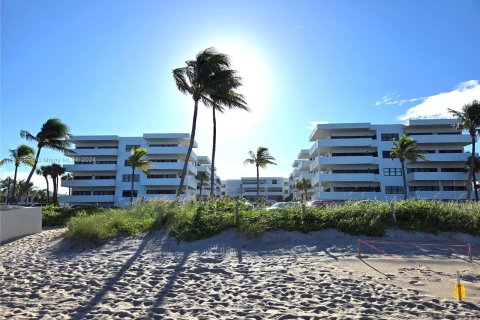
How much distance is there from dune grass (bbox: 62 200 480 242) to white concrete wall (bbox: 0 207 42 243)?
2542 millimetres

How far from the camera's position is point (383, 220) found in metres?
11.9

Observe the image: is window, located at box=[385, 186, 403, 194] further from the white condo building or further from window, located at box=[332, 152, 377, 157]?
window, located at box=[332, 152, 377, 157]

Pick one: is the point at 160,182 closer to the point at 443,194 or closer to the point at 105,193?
the point at 105,193

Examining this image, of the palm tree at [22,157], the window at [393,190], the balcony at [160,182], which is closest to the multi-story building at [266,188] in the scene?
the balcony at [160,182]

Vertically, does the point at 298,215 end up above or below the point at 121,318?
above

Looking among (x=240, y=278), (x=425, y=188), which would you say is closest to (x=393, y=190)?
(x=425, y=188)

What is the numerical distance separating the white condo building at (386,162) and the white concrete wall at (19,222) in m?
37.9

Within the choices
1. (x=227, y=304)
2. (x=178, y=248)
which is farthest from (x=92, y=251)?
(x=227, y=304)

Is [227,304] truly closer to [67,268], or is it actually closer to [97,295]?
[97,295]

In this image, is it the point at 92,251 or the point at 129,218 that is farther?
the point at 129,218

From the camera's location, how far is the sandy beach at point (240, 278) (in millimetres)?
5430

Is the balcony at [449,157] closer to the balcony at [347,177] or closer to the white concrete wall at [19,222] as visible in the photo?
the balcony at [347,177]

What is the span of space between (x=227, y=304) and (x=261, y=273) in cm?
197

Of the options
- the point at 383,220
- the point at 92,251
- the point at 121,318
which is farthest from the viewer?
the point at 383,220
